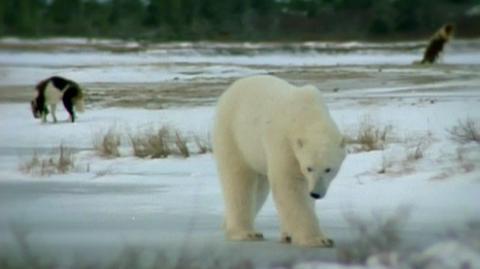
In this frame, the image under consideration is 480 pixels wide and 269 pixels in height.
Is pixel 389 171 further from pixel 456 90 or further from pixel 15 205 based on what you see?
pixel 456 90

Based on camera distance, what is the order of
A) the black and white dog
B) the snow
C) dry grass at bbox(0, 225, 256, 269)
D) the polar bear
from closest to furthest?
dry grass at bbox(0, 225, 256, 269)
the polar bear
the black and white dog
the snow

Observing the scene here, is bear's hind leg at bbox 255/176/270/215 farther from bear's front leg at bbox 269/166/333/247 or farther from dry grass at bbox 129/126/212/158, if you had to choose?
dry grass at bbox 129/126/212/158

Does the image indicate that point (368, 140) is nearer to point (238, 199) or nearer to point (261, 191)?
point (261, 191)

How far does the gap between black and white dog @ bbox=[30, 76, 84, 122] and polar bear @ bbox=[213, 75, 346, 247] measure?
35.9 ft

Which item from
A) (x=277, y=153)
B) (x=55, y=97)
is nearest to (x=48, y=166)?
(x=277, y=153)

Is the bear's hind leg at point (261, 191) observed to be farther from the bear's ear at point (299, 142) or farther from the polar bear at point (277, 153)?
the bear's ear at point (299, 142)

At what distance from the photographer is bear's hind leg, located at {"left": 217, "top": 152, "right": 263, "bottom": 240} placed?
766cm

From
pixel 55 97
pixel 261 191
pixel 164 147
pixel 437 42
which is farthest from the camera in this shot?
pixel 437 42

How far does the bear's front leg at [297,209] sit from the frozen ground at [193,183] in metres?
0.12

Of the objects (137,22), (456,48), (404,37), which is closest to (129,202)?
(137,22)

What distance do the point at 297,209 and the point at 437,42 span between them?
25.1 metres

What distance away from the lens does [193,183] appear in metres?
10.8

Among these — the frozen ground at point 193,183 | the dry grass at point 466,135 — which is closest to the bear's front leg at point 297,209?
the frozen ground at point 193,183

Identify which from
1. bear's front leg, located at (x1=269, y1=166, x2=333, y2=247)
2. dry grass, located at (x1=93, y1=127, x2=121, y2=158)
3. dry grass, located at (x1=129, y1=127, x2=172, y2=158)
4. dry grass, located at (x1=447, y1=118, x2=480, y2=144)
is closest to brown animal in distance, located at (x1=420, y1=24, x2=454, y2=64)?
dry grass, located at (x1=93, y1=127, x2=121, y2=158)
